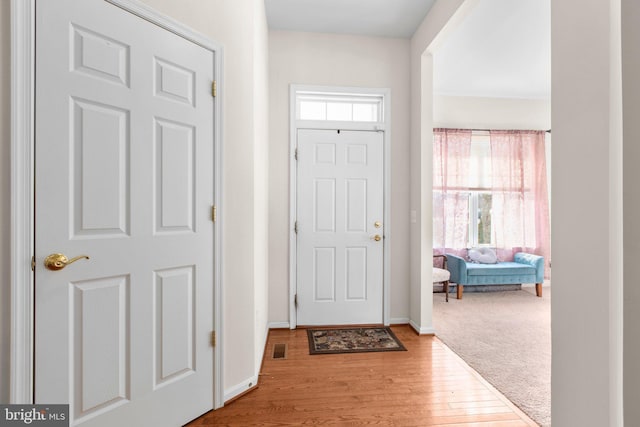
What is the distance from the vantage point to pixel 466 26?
2.98 metres

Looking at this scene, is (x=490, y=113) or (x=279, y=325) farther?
(x=490, y=113)

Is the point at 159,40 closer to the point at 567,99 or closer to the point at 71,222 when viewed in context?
the point at 71,222

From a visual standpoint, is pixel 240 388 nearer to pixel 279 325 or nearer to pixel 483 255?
pixel 279 325

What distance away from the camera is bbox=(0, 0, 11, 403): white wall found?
107 centimetres

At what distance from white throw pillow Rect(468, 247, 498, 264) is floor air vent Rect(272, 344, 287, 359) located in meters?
3.29

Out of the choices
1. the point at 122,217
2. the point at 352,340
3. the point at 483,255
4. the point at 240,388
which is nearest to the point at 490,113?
the point at 483,255

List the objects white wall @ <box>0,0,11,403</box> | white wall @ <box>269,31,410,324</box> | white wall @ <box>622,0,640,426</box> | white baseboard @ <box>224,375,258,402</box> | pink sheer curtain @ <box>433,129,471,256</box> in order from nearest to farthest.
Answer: white wall @ <box>622,0,640,426</box> → white wall @ <box>0,0,11,403</box> → white baseboard @ <box>224,375,258,402</box> → white wall @ <box>269,31,410,324</box> → pink sheer curtain @ <box>433,129,471,256</box>

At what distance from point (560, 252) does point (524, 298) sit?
3624mm

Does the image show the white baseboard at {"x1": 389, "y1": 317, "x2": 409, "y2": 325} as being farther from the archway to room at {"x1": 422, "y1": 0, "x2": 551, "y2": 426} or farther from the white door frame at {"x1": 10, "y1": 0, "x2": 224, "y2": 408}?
the white door frame at {"x1": 10, "y1": 0, "x2": 224, "y2": 408}

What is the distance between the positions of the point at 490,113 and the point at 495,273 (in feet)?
8.07

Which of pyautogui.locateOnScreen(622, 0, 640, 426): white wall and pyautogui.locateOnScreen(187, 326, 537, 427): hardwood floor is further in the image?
pyautogui.locateOnScreen(187, 326, 537, 427): hardwood floor

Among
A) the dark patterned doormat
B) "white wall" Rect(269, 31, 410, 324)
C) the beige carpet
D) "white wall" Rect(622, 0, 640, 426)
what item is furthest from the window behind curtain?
"white wall" Rect(622, 0, 640, 426)

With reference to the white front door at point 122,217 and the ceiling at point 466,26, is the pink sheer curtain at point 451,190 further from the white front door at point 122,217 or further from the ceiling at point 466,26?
the white front door at point 122,217

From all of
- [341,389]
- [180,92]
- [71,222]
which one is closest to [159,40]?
[180,92]
